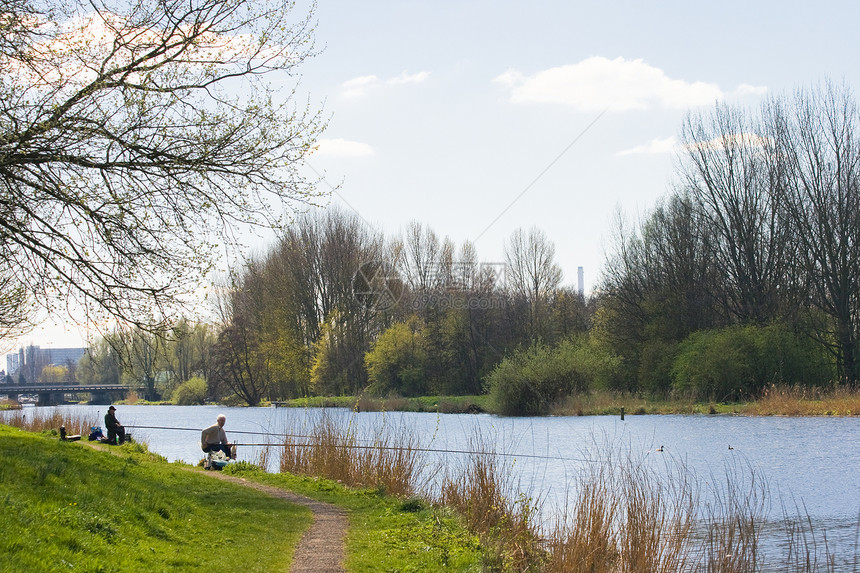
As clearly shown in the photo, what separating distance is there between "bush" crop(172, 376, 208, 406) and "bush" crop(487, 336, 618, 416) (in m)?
38.0

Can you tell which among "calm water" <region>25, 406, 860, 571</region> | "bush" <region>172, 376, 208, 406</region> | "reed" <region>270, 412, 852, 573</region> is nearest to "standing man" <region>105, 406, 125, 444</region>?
"calm water" <region>25, 406, 860, 571</region>


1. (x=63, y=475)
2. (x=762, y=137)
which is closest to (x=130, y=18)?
(x=63, y=475)

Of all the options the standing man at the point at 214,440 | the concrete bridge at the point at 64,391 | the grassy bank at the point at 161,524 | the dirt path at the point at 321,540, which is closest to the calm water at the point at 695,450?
the standing man at the point at 214,440

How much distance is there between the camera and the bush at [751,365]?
38.5 meters

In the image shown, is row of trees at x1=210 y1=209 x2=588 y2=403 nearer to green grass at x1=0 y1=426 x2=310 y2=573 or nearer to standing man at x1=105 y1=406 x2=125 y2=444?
standing man at x1=105 y1=406 x2=125 y2=444

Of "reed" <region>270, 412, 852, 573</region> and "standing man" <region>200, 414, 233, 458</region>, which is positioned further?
"standing man" <region>200, 414, 233, 458</region>

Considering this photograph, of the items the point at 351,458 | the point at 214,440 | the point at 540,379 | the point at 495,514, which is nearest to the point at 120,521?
the point at 495,514

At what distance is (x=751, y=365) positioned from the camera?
38.7 m

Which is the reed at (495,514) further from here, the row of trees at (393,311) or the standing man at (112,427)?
the row of trees at (393,311)

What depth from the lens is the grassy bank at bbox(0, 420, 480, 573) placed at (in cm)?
729

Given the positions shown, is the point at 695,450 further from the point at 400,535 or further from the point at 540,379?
the point at 540,379

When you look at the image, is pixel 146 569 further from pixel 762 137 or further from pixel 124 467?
pixel 762 137

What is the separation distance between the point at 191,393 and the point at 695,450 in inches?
2196

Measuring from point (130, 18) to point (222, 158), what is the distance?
250 cm
